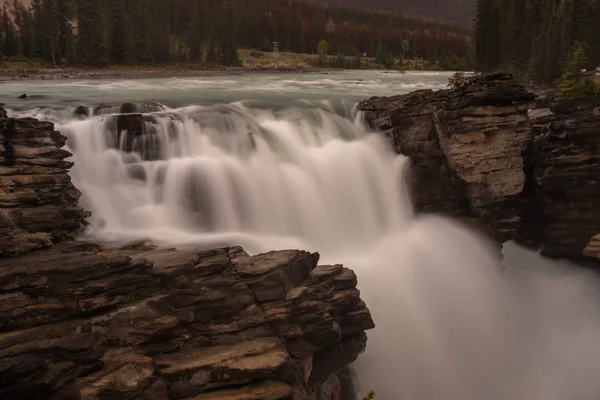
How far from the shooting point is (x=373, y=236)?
19375mm

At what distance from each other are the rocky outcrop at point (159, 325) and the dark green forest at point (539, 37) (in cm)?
2872

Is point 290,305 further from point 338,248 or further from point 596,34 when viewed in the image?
point 596,34

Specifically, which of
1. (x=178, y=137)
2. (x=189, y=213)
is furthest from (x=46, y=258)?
(x=178, y=137)

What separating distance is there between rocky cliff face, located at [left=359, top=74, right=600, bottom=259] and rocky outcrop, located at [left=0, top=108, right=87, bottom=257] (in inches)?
567

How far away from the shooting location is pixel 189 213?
17.3 metres

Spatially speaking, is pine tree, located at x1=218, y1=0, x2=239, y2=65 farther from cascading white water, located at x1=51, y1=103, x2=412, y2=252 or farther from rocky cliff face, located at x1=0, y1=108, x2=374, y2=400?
rocky cliff face, located at x1=0, y1=108, x2=374, y2=400

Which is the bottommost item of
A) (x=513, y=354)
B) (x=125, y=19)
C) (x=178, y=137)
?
(x=513, y=354)

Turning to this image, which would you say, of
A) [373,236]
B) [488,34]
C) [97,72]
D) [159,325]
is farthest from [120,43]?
[159,325]

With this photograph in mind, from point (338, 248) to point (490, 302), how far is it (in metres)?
6.57

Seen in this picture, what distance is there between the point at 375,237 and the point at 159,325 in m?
11.4

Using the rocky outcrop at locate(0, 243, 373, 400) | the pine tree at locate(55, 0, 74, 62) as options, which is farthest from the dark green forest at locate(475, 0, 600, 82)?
the pine tree at locate(55, 0, 74, 62)

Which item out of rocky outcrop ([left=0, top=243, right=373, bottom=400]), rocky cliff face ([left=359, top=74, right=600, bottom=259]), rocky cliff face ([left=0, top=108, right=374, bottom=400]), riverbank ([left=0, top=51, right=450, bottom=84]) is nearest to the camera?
rocky outcrop ([left=0, top=243, right=373, bottom=400])

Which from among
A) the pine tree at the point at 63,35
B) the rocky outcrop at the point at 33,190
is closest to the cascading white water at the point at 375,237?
the rocky outcrop at the point at 33,190

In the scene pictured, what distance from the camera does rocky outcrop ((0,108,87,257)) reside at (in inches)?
451
